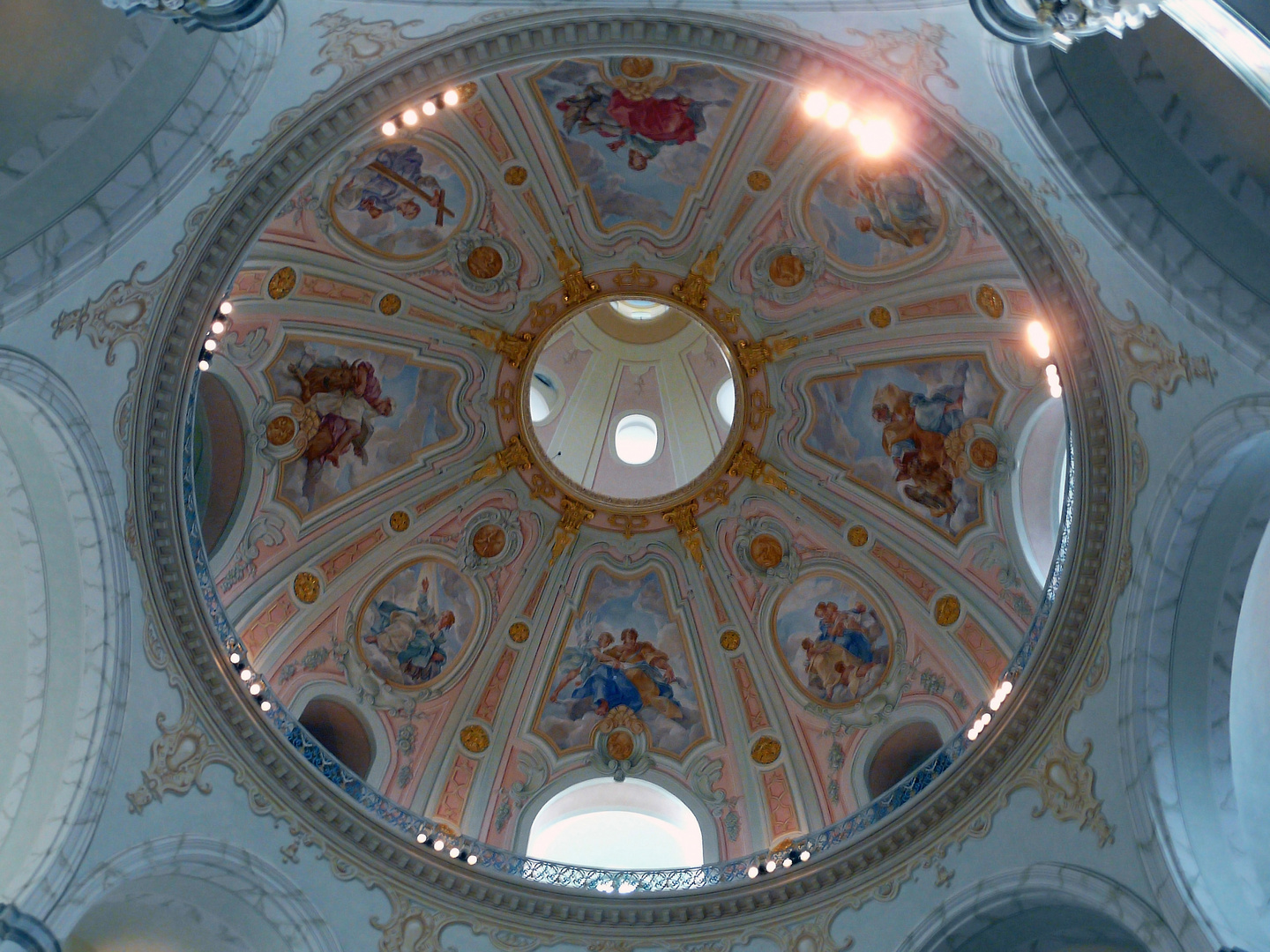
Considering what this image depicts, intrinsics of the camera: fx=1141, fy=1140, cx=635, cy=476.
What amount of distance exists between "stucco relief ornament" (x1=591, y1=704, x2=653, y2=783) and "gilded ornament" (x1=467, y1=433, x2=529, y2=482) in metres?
4.09

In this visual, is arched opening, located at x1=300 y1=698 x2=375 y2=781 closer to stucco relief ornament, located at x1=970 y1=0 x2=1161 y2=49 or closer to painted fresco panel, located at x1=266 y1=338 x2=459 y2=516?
painted fresco panel, located at x1=266 y1=338 x2=459 y2=516

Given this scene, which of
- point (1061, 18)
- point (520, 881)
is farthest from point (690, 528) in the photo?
point (1061, 18)

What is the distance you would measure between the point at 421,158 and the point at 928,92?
7.48 metres

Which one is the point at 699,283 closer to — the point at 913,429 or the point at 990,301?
the point at 913,429

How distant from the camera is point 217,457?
15328 mm

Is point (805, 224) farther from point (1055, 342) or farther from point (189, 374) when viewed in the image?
point (189, 374)

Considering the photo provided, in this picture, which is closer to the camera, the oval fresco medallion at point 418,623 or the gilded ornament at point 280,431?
the gilded ornament at point 280,431

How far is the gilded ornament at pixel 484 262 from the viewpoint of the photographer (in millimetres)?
16719

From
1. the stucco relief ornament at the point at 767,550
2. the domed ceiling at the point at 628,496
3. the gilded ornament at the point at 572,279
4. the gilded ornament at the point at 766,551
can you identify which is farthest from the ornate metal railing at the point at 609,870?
the gilded ornament at the point at 572,279

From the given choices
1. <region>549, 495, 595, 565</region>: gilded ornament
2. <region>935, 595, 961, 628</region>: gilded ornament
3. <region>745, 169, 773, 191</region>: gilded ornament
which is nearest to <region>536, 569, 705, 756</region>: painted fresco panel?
<region>549, 495, 595, 565</region>: gilded ornament

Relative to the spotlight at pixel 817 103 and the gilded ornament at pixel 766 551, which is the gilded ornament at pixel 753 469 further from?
the spotlight at pixel 817 103

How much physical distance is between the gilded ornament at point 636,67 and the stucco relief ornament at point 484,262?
11.6 feet

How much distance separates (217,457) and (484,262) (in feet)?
15.5

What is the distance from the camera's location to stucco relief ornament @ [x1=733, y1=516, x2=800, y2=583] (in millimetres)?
17406
